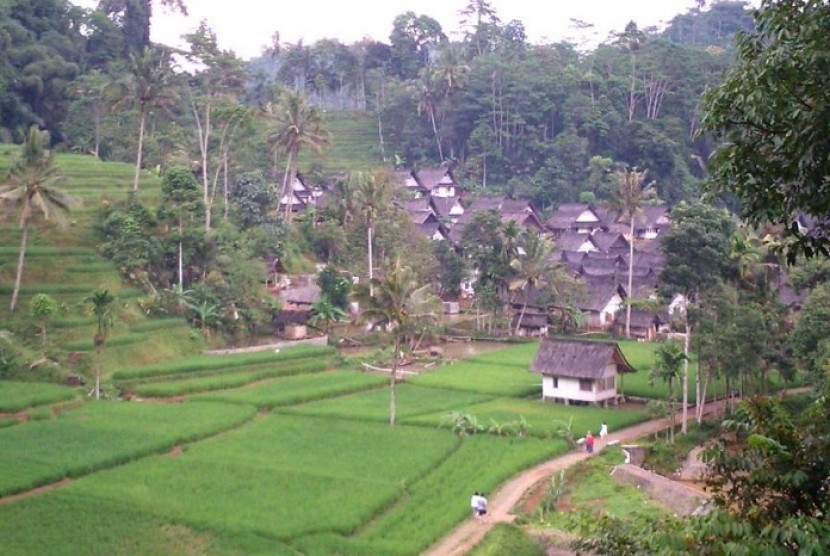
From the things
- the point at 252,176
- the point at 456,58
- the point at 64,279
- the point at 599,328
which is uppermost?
the point at 456,58

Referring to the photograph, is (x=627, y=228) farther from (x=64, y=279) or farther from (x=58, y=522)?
(x=58, y=522)

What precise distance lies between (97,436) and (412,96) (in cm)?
6252

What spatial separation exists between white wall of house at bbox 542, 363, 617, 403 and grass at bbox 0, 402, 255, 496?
11589mm

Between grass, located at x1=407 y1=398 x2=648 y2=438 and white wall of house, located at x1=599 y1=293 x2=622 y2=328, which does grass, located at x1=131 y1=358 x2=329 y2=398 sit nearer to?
grass, located at x1=407 y1=398 x2=648 y2=438

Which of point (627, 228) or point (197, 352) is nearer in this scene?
point (197, 352)

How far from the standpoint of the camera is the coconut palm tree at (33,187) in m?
36.1

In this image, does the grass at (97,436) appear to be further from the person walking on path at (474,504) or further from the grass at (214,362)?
the person walking on path at (474,504)

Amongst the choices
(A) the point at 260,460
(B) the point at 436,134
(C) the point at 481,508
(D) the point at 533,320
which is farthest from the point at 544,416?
(B) the point at 436,134

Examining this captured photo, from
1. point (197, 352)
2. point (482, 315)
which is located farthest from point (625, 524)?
point (482, 315)

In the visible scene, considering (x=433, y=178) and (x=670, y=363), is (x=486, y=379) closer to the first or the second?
(x=670, y=363)

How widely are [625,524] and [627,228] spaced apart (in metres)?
62.9

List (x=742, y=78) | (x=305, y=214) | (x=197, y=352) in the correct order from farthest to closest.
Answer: (x=305, y=214) → (x=197, y=352) → (x=742, y=78)

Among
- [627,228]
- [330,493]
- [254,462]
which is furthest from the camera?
[627,228]

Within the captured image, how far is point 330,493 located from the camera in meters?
22.3
